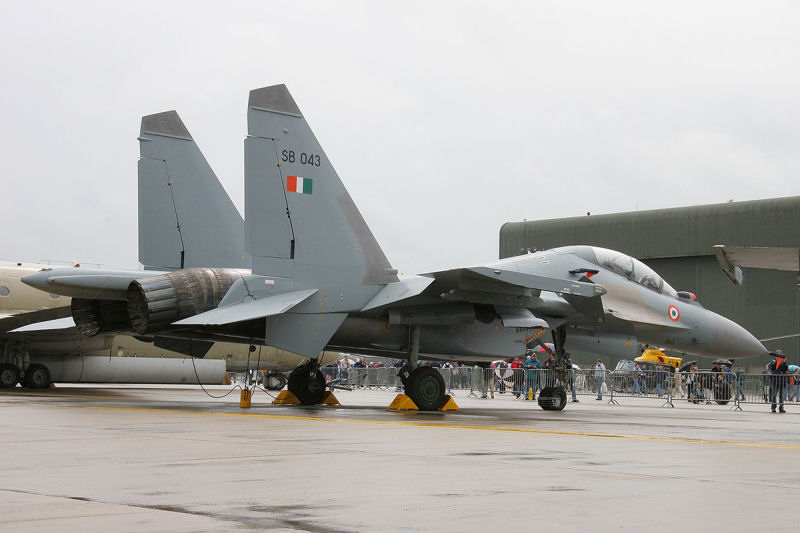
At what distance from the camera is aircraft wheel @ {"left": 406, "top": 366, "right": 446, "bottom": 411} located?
14.8 meters

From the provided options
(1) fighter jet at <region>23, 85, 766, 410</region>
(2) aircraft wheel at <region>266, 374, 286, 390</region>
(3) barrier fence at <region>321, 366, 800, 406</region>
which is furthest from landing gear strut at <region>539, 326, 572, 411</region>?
(2) aircraft wheel at <region>266, 374, 286, 390</region>

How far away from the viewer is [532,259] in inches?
647

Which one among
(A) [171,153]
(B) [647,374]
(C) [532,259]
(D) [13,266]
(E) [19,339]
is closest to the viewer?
(C) [532,259]

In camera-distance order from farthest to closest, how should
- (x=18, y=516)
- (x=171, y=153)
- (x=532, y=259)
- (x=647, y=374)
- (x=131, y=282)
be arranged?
(x=647, y=374)
(x=171, y=153)
(x=532, y=259)
(x=131, y=282)
(x=18, y=516)

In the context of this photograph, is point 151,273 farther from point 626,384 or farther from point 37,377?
point 626,384

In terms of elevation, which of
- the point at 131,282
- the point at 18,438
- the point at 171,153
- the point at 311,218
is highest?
the point at 171,153

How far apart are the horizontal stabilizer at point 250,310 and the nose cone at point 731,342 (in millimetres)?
8555

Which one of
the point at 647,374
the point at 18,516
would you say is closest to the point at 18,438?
the point at 18,516

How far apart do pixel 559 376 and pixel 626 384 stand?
39.4 ft

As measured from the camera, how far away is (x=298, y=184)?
46.8ft

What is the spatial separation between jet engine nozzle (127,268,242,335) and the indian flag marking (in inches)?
67.5

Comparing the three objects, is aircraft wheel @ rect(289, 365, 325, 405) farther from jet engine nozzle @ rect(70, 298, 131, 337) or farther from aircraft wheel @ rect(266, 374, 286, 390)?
Answer: aircraft wheel @ rect(266, 374, 286, 390)

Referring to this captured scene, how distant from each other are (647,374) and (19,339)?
17.8 meters

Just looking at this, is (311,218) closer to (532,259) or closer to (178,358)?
(532,259)
